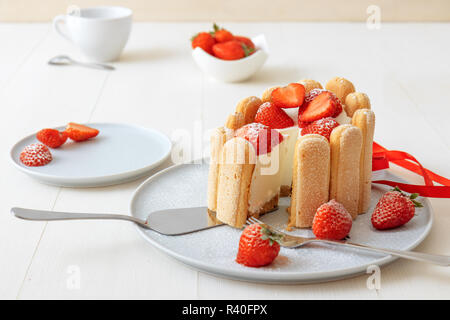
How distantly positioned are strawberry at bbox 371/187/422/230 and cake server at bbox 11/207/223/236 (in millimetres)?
264

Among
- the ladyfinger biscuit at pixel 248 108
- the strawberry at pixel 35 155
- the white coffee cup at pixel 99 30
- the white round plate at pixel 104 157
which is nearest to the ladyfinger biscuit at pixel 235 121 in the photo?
the ladyfinger biscuit at pixel 248 108

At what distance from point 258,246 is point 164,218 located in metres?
0.22

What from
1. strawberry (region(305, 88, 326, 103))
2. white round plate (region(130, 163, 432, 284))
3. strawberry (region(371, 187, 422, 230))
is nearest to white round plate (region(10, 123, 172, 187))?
white round plate (region(130, 163, 432, 284))

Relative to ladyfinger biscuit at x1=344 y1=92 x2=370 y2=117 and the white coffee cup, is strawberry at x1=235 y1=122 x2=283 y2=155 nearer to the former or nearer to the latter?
ladyfinger biscuit at x1=344 y1=92 x2=370 y2=117

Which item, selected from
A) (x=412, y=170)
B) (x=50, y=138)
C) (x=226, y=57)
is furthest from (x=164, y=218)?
(x=226, y=57)

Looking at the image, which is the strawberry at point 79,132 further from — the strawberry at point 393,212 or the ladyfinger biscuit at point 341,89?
the strawberry at point 393,212

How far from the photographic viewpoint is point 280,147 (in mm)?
1106

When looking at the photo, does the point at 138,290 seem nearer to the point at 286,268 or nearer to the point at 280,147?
the point at 286,268

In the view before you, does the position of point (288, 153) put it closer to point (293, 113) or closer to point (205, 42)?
point (293, 113)

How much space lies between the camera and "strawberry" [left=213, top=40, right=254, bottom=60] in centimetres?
195

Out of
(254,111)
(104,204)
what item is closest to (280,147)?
(254,111)

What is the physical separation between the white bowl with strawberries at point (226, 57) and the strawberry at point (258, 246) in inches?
42.2

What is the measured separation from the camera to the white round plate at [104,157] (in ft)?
4.15

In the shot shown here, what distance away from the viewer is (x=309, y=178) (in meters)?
1.06
